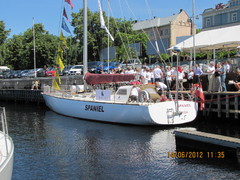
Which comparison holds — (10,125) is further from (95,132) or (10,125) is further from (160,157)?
(160,157)

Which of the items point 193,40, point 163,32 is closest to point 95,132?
point 193,40

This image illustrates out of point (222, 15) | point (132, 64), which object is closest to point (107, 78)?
point (132, 64)

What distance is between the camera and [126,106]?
17.0 meters

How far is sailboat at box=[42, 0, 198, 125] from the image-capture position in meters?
16.1

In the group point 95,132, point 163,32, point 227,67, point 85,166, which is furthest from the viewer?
point 163,32

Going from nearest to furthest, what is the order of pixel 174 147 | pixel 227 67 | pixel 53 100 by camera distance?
1. pixel 174 147
2. pixel 227 67
3. pixel 53 100

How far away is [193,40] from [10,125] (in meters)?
14.6

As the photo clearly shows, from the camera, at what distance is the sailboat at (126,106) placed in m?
16.1

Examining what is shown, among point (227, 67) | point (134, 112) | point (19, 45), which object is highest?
point (19, 45)

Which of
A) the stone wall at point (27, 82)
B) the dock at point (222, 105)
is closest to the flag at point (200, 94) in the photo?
the dock at point (222, 105)

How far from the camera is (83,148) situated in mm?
13523

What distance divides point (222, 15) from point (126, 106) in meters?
49.7

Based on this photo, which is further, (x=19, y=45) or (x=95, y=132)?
(x=19, y=45)
